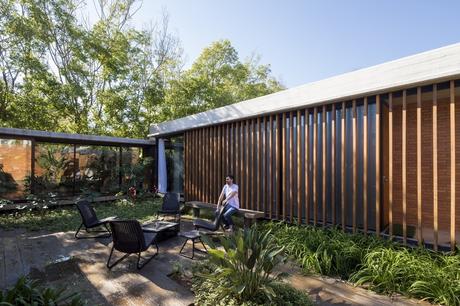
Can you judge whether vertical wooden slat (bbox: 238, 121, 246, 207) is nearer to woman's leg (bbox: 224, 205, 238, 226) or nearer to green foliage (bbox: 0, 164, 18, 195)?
woman's leg (bbox: 224, 205, 238, 226)

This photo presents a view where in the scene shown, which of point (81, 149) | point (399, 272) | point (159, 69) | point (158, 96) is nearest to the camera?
point (399, 272)

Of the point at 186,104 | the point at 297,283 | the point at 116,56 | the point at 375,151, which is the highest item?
the point at 116,56

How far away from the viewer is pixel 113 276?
4.10m

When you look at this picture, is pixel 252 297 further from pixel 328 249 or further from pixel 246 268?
pixel 328 249

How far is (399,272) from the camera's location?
364 centimetres

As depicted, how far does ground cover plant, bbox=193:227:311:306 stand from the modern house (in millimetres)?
2732

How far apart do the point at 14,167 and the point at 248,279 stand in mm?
9189

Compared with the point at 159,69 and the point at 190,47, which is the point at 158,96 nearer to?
the point at 159,69

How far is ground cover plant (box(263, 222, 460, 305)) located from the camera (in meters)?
3.39

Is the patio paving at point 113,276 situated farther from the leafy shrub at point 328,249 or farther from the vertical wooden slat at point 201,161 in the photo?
the vertical wooden slat at point 201,161

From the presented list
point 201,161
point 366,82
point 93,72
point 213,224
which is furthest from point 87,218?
point 93,72

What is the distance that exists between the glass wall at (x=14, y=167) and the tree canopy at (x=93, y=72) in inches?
184

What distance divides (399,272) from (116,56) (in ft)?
49.3

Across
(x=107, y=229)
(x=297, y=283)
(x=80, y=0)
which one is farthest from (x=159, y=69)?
(x=297, y=283)
